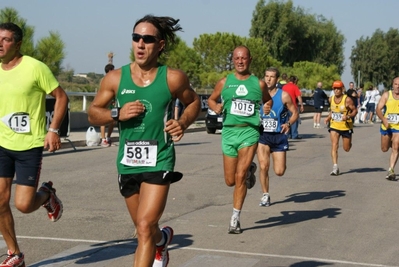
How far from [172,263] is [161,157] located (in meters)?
1.70

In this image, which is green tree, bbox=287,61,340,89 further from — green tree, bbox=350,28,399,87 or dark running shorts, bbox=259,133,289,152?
dark running shorts, bbox=259,133,289,152

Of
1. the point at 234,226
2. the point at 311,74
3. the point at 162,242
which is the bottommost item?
the point at 234,226

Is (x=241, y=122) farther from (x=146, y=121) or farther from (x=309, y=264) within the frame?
(x=146, y=121)

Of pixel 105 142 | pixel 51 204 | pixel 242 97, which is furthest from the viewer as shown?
pixel 105 142

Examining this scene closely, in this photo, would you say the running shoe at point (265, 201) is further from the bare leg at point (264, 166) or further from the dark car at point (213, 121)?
the dark car at point (213, 121)

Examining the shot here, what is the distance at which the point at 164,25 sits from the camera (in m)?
5.68

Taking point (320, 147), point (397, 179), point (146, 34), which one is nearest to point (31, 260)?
point (146, 34)

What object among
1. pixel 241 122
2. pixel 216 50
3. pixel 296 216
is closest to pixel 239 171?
pixel 241 122

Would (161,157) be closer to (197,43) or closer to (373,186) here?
(373,186)

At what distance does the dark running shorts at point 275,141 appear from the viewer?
34.3 feet

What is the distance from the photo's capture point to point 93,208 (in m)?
10.0

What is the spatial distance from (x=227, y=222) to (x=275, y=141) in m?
1.81

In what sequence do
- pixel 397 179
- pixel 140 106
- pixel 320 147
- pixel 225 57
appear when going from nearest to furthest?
pixel 140 106, pixel 397 179, pixel 320 147, pixel 225 57

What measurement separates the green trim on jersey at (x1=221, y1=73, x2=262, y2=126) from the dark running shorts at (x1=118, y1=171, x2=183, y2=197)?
3.24m
